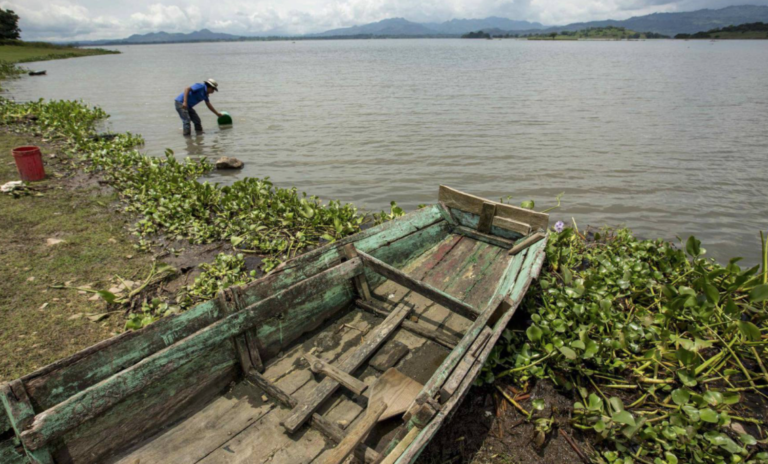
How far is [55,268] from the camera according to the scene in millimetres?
5125

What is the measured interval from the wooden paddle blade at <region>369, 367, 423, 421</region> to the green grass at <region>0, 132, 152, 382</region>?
297 centimetres

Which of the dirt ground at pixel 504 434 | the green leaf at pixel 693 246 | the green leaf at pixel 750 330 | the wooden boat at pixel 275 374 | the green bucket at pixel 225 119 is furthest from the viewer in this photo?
the green bucket at pixel 225 119

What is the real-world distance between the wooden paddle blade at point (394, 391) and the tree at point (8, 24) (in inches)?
3319

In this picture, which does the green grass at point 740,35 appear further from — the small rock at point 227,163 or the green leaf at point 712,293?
the green leaf at point 712,293

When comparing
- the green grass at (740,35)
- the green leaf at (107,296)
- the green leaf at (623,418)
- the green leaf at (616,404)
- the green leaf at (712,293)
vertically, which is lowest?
the green leaf at (616,404)

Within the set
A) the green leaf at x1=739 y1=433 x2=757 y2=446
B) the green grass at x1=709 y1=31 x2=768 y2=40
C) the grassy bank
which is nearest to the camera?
the green leaf at x1=739 y1=433 x2=757 y2=446

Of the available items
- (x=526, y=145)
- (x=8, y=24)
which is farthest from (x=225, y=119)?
(x=8, y=24)

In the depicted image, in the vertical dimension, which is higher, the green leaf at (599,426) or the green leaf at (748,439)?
the green leaf at (748,439)

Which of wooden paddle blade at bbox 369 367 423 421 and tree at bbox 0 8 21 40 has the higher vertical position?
tree at bbox 0 8 21 40

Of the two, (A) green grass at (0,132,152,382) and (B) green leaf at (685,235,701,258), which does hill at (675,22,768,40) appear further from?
(A) green grass at (0,132,152,382)

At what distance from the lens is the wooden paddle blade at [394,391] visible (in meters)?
2.92

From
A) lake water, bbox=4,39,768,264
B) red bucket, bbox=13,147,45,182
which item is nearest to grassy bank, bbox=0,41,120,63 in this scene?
lake water, bbox=4,39,768,264

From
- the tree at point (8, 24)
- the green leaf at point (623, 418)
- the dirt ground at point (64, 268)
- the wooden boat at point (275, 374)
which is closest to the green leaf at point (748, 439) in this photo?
the green leaf at point (623, 418)

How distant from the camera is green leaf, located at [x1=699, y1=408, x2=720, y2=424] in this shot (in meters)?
2.83
